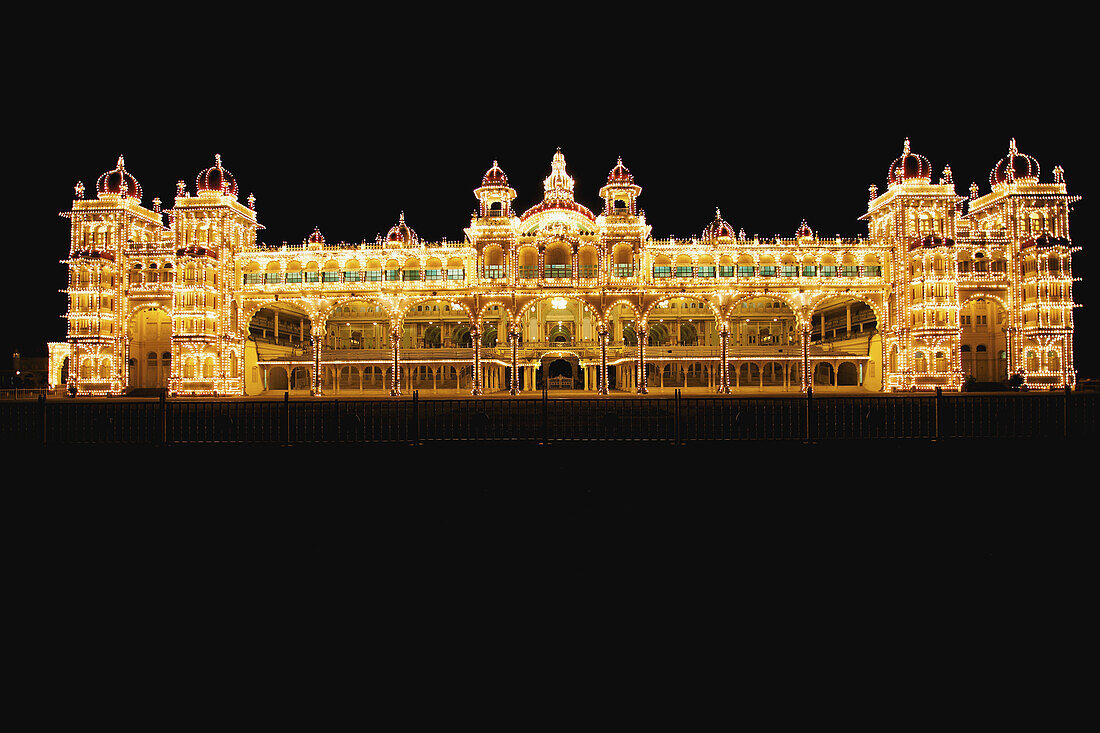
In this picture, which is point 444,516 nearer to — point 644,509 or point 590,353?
point 644,509

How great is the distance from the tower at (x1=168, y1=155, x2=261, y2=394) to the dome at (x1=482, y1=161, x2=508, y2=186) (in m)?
18.8

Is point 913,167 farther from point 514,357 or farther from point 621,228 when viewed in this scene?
point 514,357

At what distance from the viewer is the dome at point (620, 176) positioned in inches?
1834

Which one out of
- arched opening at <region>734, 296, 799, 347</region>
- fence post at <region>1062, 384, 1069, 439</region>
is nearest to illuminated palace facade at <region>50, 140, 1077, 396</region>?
arched opening at <region>734, 296, 799, 347</region>

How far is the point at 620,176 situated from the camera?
46.7 meters

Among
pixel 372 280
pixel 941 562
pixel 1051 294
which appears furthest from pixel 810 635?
pixel 1051 294

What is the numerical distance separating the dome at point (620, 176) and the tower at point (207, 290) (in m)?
28.3

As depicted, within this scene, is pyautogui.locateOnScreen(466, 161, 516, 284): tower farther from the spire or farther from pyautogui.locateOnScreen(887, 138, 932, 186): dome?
pyautogui.locateOnScreen(887, 138, 932, 186): dome

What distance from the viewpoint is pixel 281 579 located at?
5957 mm

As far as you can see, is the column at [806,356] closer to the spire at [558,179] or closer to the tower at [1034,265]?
the tower at [1034,265]

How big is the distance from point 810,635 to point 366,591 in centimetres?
379

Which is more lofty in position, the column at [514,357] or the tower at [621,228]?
the tower at [621,228]

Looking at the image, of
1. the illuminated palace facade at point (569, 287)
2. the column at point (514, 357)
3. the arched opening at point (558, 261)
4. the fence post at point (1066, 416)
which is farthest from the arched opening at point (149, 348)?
the fence post at point (1066, 416)

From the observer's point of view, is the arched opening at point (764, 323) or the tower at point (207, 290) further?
the arched opening at point (764, 323)
